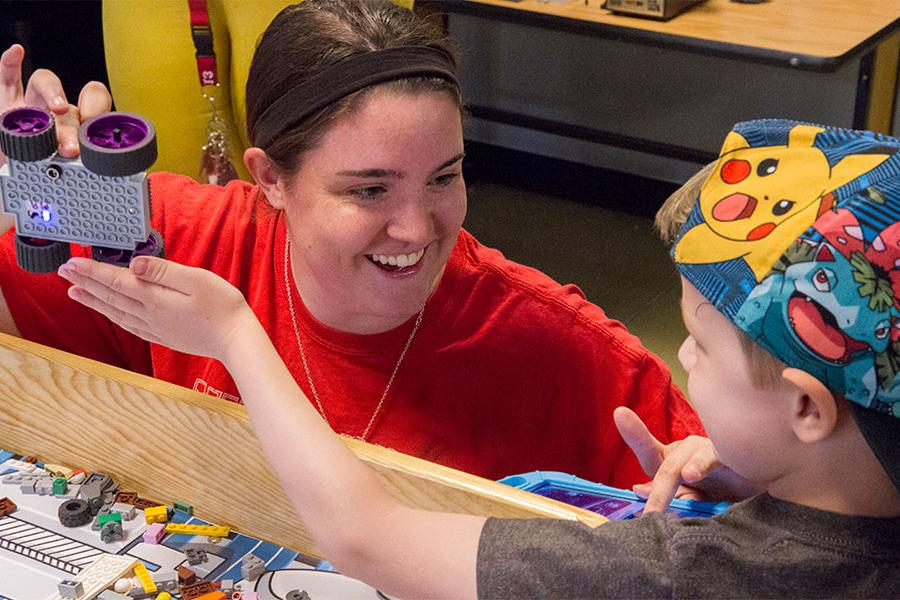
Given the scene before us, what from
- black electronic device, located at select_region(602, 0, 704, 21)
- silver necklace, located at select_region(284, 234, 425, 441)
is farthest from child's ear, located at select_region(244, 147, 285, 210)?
black electronic device, located at select_region(602, 0, 704, 21)

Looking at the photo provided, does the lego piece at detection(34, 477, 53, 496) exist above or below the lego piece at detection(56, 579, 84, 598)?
below

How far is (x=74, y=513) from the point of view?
3.74 feet

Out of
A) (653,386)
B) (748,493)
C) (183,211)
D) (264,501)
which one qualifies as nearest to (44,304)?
(183,211)

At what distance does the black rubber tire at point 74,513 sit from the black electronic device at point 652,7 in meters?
2.07

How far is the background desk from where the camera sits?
2721 millimetres

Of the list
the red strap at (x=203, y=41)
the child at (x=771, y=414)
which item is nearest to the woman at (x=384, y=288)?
the child at (x=771, y=414)

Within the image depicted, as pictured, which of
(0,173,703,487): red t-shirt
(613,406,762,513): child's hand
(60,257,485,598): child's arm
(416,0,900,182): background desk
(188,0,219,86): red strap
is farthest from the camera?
(416,0,900,182): background desk

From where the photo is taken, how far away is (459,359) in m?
1.38

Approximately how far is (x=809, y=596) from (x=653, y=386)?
1.87 ft

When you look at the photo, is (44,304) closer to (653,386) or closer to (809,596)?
(653,386)

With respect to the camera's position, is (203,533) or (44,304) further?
(44,304)

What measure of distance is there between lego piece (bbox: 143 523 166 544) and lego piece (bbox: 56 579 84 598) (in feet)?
0.31

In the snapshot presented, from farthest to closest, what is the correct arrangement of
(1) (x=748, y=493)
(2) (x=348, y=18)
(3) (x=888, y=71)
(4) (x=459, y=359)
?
(3) (x=888, y=71), (4) (x=459, y=359), (2) (x=348, y=18), (1) (x=748, y=493)

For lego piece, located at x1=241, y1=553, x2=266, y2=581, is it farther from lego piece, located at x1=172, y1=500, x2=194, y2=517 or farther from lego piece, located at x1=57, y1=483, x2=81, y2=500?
lego piece, located at x1=57, y1=483, x2=81, y2=500
